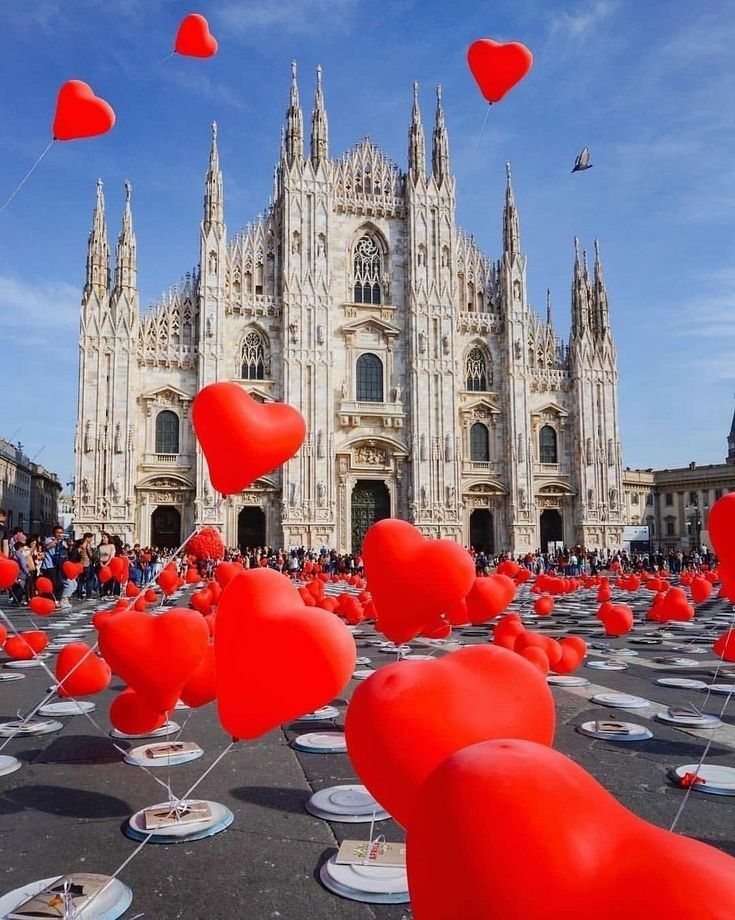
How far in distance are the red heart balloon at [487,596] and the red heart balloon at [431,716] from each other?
400cm

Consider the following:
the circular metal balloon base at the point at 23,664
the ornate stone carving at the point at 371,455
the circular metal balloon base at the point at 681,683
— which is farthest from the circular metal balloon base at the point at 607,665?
the ornate stone carving at the point at 371,455

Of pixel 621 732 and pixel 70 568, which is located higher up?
pixel 70 568

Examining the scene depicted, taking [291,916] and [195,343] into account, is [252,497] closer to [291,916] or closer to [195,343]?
[195,343]

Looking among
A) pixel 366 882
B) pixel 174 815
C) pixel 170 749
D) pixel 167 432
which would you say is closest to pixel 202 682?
A: pixel 170 749

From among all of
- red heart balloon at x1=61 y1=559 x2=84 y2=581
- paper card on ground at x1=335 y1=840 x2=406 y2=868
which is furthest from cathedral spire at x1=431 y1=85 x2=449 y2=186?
paper card on ground at x1=335 y1=840 x2=406 y2=868

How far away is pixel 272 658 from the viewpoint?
2.80 m

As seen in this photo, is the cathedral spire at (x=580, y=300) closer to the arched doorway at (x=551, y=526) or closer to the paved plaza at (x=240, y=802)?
the arched doorway at (x=551, y=526)

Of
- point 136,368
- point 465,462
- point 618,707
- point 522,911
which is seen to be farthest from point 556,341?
point 522,911

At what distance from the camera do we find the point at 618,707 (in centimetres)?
568

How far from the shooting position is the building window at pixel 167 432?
29484 millimetres

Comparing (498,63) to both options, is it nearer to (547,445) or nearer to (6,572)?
(6,572)

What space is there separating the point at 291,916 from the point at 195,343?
2921 cm

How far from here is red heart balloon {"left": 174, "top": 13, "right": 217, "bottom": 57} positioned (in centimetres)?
627

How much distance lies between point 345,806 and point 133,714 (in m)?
1.47
